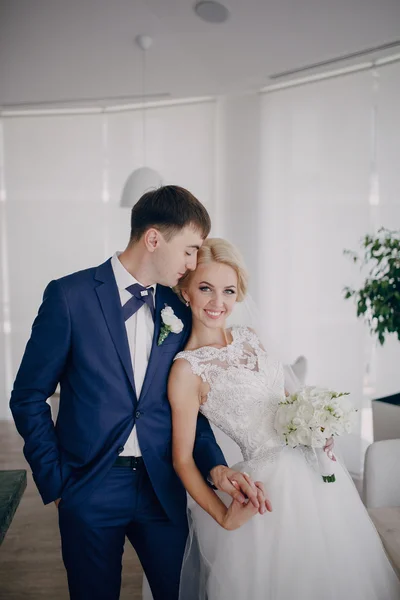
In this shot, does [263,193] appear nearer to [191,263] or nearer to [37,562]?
[191,263]

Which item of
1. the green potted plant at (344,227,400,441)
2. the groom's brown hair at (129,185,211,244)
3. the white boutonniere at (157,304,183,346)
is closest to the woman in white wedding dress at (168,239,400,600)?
the white boutonniere at (157,304,183,346)

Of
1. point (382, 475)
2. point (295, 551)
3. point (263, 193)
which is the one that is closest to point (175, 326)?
point (295, 551)

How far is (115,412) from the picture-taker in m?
1.54

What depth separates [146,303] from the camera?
1.68 m

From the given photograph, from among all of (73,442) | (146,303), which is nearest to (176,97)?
(146,303)

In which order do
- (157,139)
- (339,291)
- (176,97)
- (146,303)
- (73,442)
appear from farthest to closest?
(157,139) → (176,97) → (339,291) → (146,303) → (73,442)

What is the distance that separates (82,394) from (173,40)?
3.15 m

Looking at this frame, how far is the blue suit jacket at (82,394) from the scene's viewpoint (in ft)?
5.02

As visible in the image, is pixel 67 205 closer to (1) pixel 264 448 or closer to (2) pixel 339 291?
(2) pixel 339 291

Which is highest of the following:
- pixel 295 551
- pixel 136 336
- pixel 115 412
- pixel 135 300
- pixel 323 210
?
pixel 323 210

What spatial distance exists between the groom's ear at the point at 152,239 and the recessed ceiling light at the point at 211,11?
83.3 inches

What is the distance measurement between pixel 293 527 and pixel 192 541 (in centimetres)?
39

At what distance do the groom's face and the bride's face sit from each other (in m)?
0.17

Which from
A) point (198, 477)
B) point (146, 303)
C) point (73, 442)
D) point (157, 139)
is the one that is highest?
point (157, 139)
